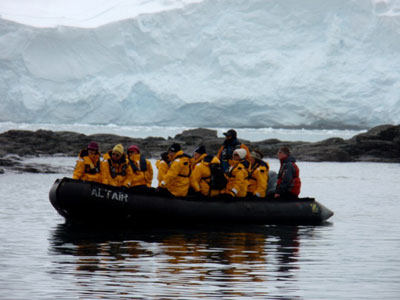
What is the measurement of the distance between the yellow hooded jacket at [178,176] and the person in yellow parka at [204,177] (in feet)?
0.46

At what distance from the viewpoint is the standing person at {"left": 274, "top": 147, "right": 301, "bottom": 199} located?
38.5ft

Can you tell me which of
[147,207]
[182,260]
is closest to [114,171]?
[147,207]

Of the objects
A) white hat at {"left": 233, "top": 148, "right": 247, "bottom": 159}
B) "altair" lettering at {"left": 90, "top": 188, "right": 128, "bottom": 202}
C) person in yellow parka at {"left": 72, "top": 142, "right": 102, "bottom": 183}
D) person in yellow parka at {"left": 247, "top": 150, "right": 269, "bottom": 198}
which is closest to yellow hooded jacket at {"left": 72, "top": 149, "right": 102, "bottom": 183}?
person in yellow parka at {"left": 72, "top": 142, "right": 102, "bottom": 183}

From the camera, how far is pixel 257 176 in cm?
1202

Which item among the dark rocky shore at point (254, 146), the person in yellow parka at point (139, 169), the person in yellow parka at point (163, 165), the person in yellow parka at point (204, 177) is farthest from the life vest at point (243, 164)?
the dark rocky shore at point (254, 146)

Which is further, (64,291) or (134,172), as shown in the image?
(134,172)

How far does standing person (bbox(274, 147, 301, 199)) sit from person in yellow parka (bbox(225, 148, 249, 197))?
58 centimetres

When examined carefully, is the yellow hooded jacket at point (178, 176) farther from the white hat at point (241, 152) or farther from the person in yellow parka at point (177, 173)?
the white hat at point (241, 152)

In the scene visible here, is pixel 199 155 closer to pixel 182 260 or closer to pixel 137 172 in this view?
pixel 137 172

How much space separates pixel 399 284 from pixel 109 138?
112 feet

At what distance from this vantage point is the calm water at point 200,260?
6.71 m

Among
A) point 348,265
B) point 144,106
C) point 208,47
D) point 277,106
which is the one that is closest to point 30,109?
point 144,106

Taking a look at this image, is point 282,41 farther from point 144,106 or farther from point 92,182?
point 92,182

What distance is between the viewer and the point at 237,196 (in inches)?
466
